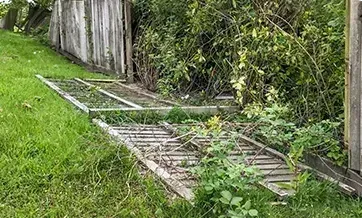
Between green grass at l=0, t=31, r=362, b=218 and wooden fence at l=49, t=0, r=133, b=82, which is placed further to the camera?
wooden fence at l=49, t=0, r=133, b=82

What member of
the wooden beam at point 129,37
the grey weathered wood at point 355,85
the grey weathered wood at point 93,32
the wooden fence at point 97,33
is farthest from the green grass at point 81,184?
the grey weathered wood at point 93,32

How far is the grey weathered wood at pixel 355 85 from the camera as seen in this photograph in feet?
7.88

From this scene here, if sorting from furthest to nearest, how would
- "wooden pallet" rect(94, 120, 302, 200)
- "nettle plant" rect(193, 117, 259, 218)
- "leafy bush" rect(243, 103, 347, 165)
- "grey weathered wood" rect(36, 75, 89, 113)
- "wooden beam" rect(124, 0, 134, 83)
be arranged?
"wooden beam" rect(124, 0, 134, 83) → "grey weathered wood" rect(36, 75, 89, 113) → "leafy bush" rect(243, 103, 347, 165) → "wooden pallet" rect(94, 120, 302, 200) → "nettle plant" rect(193, 117, 259, 218)

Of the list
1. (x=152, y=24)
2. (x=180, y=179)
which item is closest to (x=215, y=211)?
(x=180, y=179)

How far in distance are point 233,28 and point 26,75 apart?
10.1 ft

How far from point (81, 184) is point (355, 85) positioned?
152 cm

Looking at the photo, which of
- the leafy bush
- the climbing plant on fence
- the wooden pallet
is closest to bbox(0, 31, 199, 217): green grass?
the wooden pallet

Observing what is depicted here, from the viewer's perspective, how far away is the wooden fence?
22.2 ft

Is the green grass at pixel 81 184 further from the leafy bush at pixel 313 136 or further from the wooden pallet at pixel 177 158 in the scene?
the leafy bush at pixel 313 136

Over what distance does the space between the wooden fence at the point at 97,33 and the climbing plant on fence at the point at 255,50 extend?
0.87m

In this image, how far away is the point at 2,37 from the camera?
437 inches

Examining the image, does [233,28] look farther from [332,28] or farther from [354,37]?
[354,37]

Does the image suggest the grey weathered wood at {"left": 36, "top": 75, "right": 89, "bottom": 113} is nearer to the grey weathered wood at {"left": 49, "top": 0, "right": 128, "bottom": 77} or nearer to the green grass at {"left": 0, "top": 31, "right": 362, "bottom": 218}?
the green grass at {"left": 0, "top": 31, "right": 362, "bottom": 218}

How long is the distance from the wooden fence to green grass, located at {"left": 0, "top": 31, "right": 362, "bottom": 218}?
332 centimetres
